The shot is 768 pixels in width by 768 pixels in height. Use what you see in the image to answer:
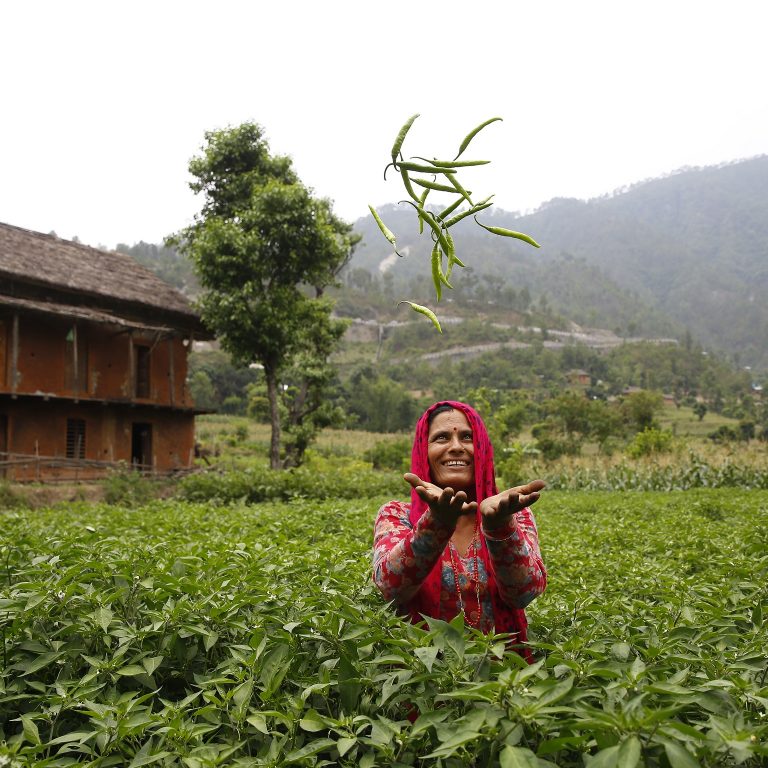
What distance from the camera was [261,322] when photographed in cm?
1803

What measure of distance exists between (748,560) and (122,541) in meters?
4.21

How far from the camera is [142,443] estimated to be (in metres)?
20.9

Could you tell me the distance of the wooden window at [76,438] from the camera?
733 inches

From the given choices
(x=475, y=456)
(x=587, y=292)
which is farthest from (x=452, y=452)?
(x=587, y=292)

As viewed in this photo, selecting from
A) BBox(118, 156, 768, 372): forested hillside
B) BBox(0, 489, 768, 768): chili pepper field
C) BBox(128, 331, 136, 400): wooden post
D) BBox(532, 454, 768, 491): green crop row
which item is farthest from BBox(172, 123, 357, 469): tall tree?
BBox(118, 156, 768, 372): forested hillside

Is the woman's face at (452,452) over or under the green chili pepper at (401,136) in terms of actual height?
under

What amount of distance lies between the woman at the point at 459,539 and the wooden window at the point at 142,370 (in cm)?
1942

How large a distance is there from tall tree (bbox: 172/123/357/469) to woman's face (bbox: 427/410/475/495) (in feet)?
50.6

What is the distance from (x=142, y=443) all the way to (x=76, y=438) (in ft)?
7.97

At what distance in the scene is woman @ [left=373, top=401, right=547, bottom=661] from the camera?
89.0 inches

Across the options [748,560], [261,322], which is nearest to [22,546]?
[748,560]

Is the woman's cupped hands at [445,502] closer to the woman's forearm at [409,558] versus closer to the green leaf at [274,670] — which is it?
the woman's forearm at [409,558]

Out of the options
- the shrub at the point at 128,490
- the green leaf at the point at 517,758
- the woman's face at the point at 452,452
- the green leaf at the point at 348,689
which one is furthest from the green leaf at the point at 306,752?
the shrub at the point at 128,490

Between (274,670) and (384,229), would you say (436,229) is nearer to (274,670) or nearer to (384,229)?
(384,229)
